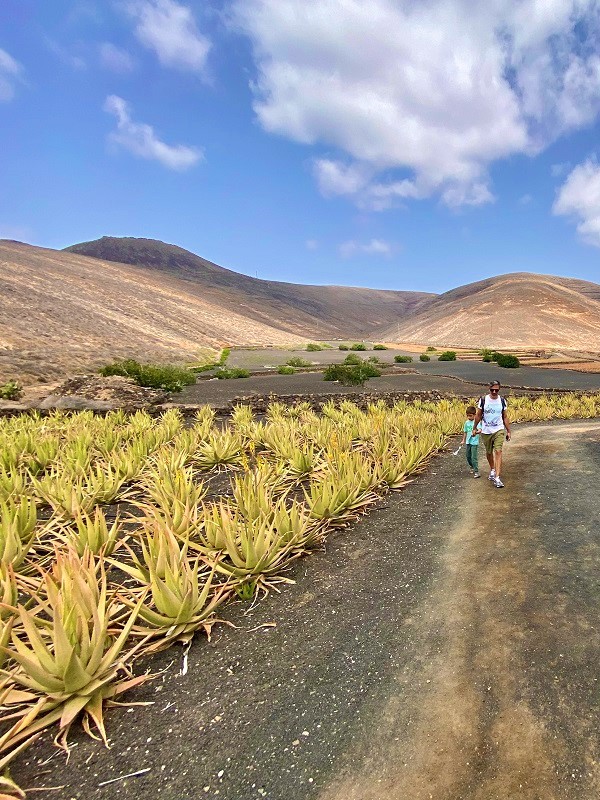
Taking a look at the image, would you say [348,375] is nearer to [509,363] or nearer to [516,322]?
[509,363]

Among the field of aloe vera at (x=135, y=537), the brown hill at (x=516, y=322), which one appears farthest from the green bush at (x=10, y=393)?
the brown hill at (x=516, y=322)

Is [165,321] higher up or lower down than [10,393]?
higher up

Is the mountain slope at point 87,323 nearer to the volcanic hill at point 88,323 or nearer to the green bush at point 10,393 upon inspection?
the volcanic hill at point 88,323

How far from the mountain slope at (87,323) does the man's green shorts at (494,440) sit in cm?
2780

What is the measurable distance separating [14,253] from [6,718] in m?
101

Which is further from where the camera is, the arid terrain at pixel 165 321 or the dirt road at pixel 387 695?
the arid terrain at pixel 165 321

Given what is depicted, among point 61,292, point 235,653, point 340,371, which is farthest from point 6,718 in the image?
point 61,292

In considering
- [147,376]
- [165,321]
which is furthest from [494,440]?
[165,321]

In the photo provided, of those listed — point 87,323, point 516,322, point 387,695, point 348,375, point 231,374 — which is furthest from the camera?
point 516,322

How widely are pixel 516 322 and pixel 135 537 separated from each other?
124 meters

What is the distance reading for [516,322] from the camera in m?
112

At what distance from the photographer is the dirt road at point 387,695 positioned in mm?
2123

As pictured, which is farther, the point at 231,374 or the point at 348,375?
the point at 231,374

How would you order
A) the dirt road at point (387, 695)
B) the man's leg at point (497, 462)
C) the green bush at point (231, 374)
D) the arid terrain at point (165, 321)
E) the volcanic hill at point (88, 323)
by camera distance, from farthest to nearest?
1. the arid terrain at point (165, 321)
2. the green bush at point (231, 374)
3. the volcanic hill at point (88, 323)
4. the man's leg at point (497, 462)
5. the dirt road at point (387, 695)
